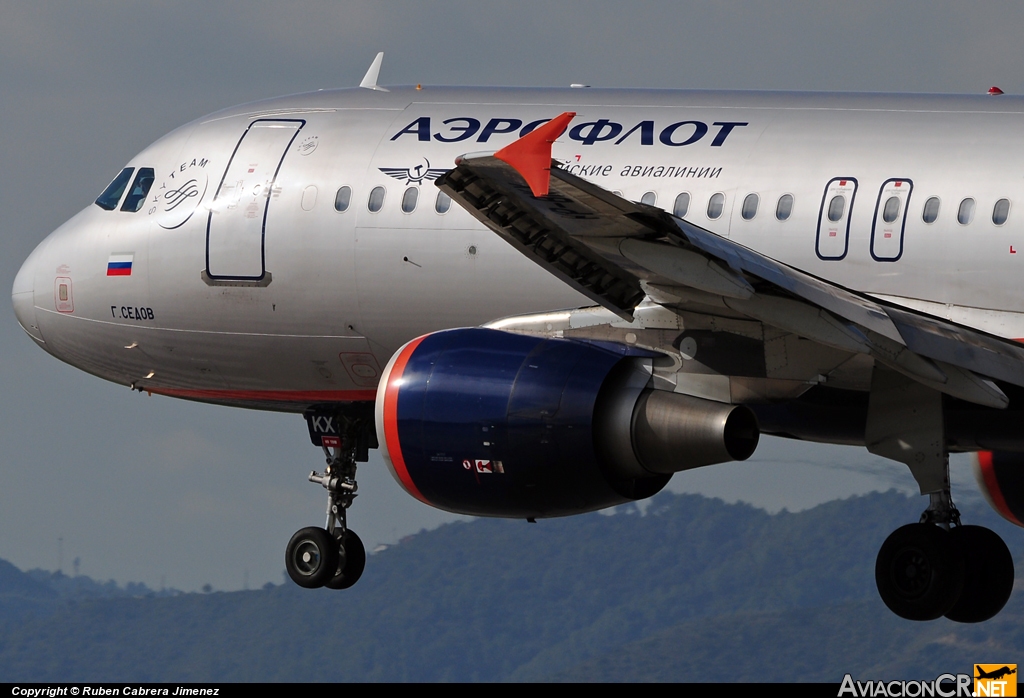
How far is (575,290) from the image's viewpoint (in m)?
18.0

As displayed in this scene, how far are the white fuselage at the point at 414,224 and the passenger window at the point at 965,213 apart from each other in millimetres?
28

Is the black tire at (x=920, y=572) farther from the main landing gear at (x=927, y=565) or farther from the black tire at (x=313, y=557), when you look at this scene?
the black tire at (x=313, y=557)

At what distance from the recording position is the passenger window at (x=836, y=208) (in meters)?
18.2

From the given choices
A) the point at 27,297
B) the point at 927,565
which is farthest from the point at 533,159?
the point at 27,297

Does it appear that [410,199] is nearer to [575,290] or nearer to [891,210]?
[575,290]

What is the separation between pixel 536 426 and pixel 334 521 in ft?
20.7

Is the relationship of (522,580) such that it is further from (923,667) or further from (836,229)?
(836,229)

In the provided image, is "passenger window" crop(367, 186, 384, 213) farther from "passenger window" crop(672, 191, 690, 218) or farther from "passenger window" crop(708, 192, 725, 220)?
"passenger window" crop(708, 192, 725, 220)

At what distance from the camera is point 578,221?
14.9 meters

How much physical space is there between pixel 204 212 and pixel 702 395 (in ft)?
22.3

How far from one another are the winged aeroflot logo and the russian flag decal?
3.37 m

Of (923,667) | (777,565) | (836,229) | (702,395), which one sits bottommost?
(702,395)

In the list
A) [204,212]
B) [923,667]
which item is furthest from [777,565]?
[204,212]

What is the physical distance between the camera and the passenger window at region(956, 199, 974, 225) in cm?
1777
